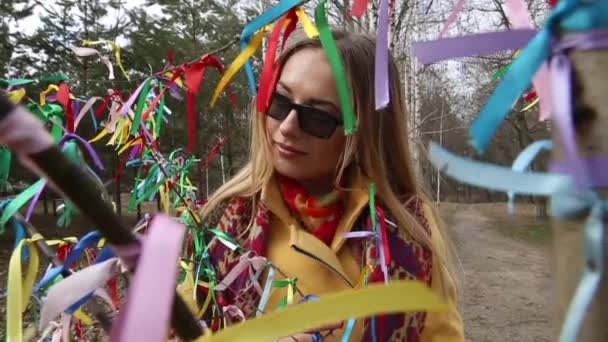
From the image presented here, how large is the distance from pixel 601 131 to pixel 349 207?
1001 mm

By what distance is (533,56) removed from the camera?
23 centimetres

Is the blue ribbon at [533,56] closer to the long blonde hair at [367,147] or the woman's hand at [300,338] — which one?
the woman's hand at [300,338]

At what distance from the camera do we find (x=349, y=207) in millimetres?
1202

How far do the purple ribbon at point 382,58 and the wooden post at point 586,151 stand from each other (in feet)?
0.91

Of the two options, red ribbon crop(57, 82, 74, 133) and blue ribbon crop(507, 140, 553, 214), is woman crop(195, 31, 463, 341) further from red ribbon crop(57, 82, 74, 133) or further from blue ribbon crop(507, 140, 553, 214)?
blue ribbon crop(507, 140, 553, 214)

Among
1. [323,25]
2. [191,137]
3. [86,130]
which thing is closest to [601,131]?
[323,25]

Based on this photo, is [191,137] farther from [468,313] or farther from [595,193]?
[468,313]

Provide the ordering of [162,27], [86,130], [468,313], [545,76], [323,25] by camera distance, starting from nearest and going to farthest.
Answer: [545,76] < [323,25] < [468,313] < [86,130] < [162,27]

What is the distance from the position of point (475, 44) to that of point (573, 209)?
0.38 ft

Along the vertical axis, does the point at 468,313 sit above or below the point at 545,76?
below

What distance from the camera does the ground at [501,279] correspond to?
15.2 ft

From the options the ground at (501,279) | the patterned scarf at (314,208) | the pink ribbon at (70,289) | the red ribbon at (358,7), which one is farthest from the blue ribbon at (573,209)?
the ground at (501,279)

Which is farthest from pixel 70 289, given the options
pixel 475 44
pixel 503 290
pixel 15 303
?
pixel 503 290

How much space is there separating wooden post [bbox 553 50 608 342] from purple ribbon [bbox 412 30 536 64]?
7cm
